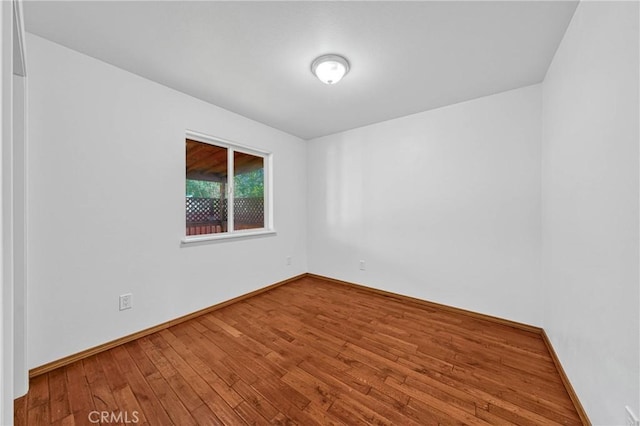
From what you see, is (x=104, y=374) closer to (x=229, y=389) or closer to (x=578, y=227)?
(x=229, y=389)

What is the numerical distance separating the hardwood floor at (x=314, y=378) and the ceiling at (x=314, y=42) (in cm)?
229

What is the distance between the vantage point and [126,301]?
1996mm

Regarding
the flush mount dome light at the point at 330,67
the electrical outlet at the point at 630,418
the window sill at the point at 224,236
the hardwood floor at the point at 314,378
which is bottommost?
the hardwood floor at the point at 314,378

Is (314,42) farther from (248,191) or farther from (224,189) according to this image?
(248,191)

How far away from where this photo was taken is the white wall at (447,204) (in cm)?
222

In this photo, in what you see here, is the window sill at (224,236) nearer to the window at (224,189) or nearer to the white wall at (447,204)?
the window at (224,189)

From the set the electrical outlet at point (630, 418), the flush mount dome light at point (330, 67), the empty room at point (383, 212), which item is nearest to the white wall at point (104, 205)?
the empty room at point (383, 212)

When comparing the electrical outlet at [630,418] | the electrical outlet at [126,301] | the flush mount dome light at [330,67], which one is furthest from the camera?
the electrical outlet at [126,301]

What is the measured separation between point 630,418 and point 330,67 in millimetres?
2428

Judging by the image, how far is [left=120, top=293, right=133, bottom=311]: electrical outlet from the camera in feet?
6.48

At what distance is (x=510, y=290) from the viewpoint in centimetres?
229

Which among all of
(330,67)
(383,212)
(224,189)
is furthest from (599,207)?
(224,189)

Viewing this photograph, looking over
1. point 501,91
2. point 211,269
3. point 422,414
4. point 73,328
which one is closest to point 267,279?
point 211,269

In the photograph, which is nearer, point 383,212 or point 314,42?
point 314,42
